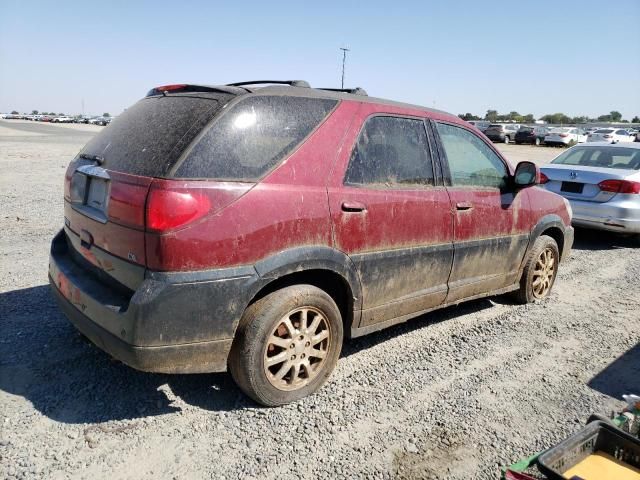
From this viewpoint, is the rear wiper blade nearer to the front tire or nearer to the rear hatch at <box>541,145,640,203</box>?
the front tire

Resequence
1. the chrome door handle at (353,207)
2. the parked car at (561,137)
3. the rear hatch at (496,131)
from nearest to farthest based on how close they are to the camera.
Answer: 1. the chrome door handle at (353,207)
2. the parked car at (561,137)
3. the rear hatch at (496,131)

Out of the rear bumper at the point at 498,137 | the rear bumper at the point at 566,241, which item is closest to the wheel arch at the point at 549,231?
the rear bumper at the point at 566,241

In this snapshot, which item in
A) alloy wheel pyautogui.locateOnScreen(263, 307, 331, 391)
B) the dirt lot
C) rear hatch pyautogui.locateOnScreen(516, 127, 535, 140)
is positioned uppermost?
rear hatch pyautogui.locateOnScreen(516, 127, 535, 140)

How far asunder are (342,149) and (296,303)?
1.02m

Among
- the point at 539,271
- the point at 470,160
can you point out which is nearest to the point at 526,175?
the point at 470,160

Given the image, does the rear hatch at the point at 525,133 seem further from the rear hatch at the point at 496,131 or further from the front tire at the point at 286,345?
the front tire at the point at 286,345

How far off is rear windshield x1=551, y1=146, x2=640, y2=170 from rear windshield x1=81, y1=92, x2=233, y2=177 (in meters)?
7.42

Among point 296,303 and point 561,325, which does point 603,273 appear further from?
point 296,303

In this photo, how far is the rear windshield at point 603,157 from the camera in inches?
316

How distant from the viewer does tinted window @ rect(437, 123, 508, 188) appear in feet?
13.0

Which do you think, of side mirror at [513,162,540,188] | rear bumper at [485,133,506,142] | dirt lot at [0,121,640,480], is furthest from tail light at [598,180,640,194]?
rear bumper at [485,133,506,142]

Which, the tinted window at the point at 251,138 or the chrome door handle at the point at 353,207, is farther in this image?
the chrome door handle at the point at 353,207

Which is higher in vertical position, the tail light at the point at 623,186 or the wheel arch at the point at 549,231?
the tail light at the point at 623,186

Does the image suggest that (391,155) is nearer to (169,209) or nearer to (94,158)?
(169,209)
